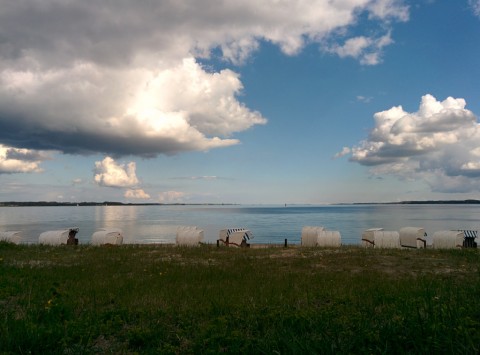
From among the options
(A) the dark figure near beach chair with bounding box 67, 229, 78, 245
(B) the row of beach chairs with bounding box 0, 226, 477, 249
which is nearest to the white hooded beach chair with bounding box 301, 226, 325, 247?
(B) the row of beach chairs with bounding box 0, 226, 477, 249

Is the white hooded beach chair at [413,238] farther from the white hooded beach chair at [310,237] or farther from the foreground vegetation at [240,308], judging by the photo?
the foreground vegetation at [240,308]

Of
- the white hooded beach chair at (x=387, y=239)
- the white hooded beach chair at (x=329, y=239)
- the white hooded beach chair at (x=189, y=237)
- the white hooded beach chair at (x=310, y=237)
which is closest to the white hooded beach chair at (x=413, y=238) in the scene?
the white hooded beach chair at (x=387, y=239)

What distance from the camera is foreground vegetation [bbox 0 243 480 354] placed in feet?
18.4

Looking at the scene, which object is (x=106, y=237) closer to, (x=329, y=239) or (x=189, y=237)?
(x=189, y=237)

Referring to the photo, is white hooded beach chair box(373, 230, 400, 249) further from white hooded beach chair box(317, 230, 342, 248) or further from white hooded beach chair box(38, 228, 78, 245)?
white hooded beach chair box(38, 228, 78, 245)

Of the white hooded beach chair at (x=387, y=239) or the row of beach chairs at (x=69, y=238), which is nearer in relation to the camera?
the white hooded beach chair at (x=387, y=239)

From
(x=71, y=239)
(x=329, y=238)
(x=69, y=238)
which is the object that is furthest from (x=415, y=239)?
(x=69, y=238)

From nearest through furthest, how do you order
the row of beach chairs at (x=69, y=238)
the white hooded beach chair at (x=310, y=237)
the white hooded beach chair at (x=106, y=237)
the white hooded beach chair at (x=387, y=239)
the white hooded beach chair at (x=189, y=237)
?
the white hooded beach chair at (x=387, y=239)
the white hooded beach chair at (x=106, y=237)
the row of beach chairs at (x=69, y=238)
the white hooded beach chair at (x=189, y=237)
the white hooded beach chair at (x=310, y=237)

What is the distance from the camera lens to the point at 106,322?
7266 millimetres

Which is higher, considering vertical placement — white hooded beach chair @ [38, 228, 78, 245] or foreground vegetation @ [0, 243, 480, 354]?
foreground vegetation @ [0, 243, 480, 354]

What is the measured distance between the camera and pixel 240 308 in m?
8.04

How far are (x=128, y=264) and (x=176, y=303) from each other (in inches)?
313

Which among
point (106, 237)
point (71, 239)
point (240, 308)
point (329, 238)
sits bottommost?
point (71, 239)

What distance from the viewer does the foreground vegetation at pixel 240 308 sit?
5609mm
